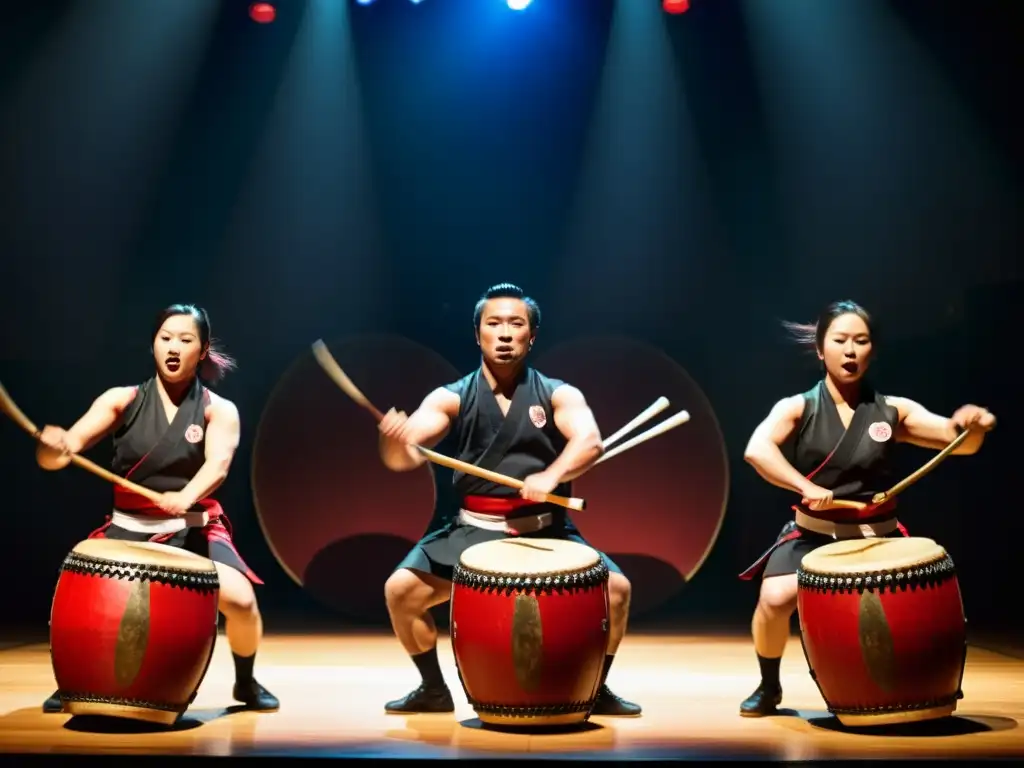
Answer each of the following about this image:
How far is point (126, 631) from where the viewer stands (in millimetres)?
2980

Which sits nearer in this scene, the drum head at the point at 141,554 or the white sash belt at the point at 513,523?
the drum head at the point at 141,554

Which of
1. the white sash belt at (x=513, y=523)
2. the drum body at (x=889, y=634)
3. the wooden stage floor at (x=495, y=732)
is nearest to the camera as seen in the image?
the wooden stage floor at (x=495, y=732)

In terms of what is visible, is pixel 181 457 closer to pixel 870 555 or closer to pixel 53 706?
pixel 53 706

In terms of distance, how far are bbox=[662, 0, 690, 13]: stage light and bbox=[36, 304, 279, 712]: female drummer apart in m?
2.64

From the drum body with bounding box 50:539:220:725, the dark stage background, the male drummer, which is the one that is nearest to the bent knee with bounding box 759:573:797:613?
the male drummer

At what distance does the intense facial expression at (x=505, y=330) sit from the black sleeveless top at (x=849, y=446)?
80cm

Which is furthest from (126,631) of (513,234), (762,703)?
(513,234)

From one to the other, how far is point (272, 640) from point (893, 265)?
303 centimetres

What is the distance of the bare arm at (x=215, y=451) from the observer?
11.1 ft

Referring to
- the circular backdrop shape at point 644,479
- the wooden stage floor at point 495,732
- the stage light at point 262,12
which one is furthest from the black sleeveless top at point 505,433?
the stage light at point 262,12

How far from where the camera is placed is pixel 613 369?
5.62 m

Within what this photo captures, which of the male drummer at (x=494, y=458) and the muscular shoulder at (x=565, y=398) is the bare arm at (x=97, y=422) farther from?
the muscular shoulder at (x=565, y=398)

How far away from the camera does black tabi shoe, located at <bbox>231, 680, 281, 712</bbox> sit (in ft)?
11.2

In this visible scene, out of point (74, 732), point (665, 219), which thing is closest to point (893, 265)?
point (665, 219)
